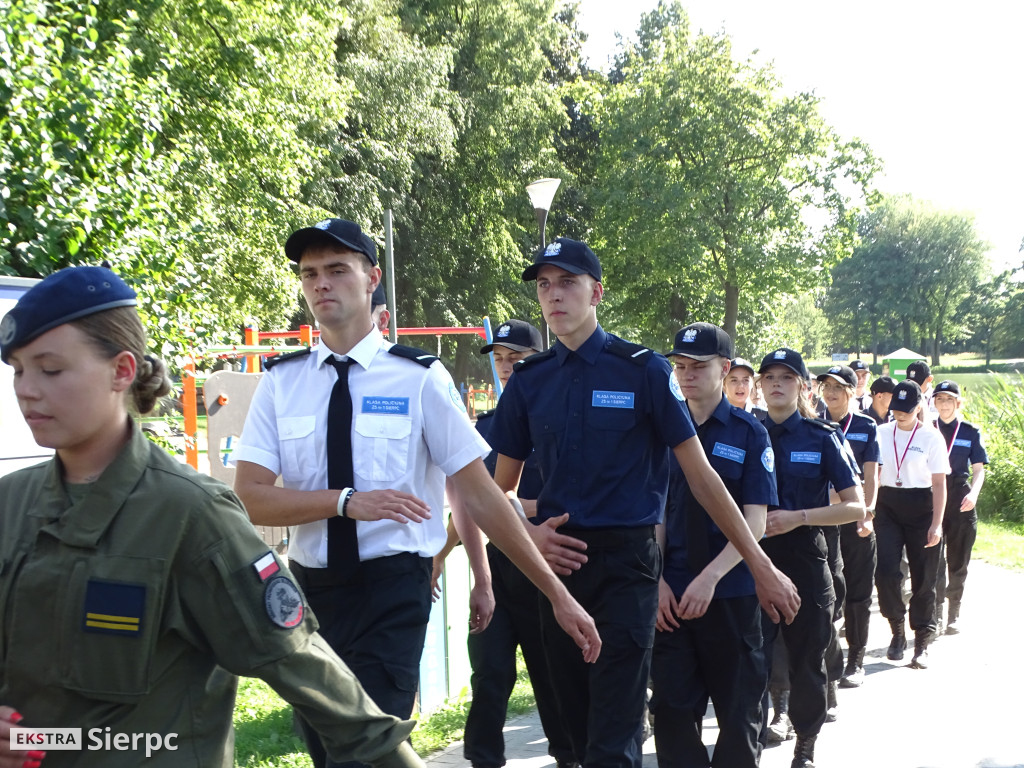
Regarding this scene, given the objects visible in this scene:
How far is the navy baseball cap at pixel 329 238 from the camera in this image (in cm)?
356

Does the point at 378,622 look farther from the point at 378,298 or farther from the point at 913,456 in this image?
the point at 913,456

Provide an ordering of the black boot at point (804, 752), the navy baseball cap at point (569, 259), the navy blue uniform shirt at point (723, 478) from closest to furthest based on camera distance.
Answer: the navy baseball cap at point (569, 259) < the navy blue uniform shirt at point (723, 478) < the black boot at point (804, 752)

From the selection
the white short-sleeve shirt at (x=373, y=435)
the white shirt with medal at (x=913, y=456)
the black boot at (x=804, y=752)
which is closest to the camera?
the white short-sleeve shirt at (x=373, y=435)

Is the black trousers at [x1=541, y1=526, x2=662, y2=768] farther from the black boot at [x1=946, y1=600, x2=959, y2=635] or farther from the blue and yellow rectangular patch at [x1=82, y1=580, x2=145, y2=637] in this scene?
the black boot at [x1=946, y1=600, x2=959, y2=635]

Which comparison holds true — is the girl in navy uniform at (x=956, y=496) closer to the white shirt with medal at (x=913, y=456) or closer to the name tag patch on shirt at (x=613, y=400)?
the white shirt with medal at (x=913, y=456)

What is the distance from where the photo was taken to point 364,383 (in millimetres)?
3615

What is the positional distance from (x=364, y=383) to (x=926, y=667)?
669 centimetres

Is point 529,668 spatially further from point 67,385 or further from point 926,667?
point 926,667

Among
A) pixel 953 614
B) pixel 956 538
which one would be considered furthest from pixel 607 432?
pixel 956 538

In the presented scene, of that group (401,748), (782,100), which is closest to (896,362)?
(782,100)

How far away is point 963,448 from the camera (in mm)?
11000

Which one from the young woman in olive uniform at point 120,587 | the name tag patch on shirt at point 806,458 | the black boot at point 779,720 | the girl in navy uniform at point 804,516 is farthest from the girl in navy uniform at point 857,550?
the young woman in olive uniform at point 120,587

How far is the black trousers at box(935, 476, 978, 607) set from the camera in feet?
33.6

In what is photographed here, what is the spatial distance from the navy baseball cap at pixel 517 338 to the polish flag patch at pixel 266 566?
4.39m
